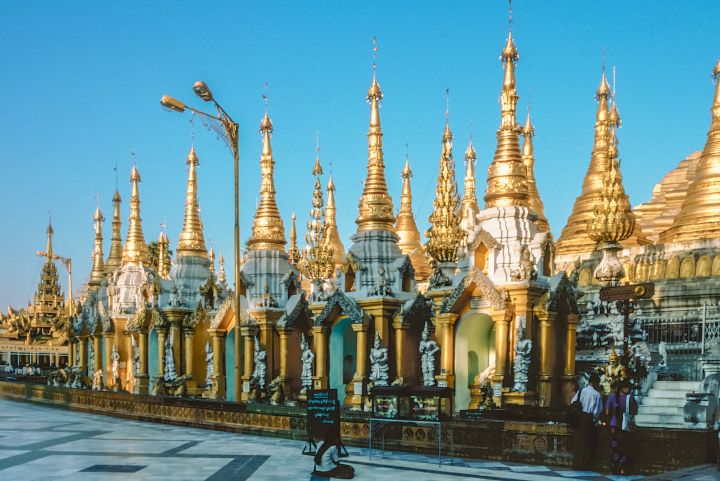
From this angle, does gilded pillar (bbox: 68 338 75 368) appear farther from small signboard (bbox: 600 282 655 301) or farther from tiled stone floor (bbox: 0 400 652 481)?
small signboard (bbox: 600 282 655 301)

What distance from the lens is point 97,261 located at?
172ft

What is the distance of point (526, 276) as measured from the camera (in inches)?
858

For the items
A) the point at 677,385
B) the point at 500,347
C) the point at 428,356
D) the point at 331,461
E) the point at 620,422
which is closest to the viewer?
the point at 620,422

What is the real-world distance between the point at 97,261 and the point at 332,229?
49.5ft

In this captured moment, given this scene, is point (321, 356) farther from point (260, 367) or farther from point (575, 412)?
point (575, 412)

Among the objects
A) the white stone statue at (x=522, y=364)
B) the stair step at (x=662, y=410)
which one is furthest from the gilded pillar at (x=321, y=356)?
the stair step at (x=662, y=410)

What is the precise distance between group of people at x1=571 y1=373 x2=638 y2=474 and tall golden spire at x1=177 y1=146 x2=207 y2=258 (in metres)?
26.1

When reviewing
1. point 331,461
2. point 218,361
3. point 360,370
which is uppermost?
point 360,370

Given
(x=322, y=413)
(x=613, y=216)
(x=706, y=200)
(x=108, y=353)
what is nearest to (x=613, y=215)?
(x=613, y=216)

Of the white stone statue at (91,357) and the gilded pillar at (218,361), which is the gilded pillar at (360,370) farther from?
the white stone statue at (91,357)

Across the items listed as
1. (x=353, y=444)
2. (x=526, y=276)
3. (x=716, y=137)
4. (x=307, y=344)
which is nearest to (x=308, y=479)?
(x=353, y=444)

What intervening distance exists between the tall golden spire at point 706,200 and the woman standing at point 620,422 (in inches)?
620

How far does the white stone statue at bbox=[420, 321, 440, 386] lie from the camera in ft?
77.4

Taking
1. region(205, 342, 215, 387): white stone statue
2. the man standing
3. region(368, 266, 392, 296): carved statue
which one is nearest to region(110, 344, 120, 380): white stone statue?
region(205, 342, 215, 387): white stone statue
